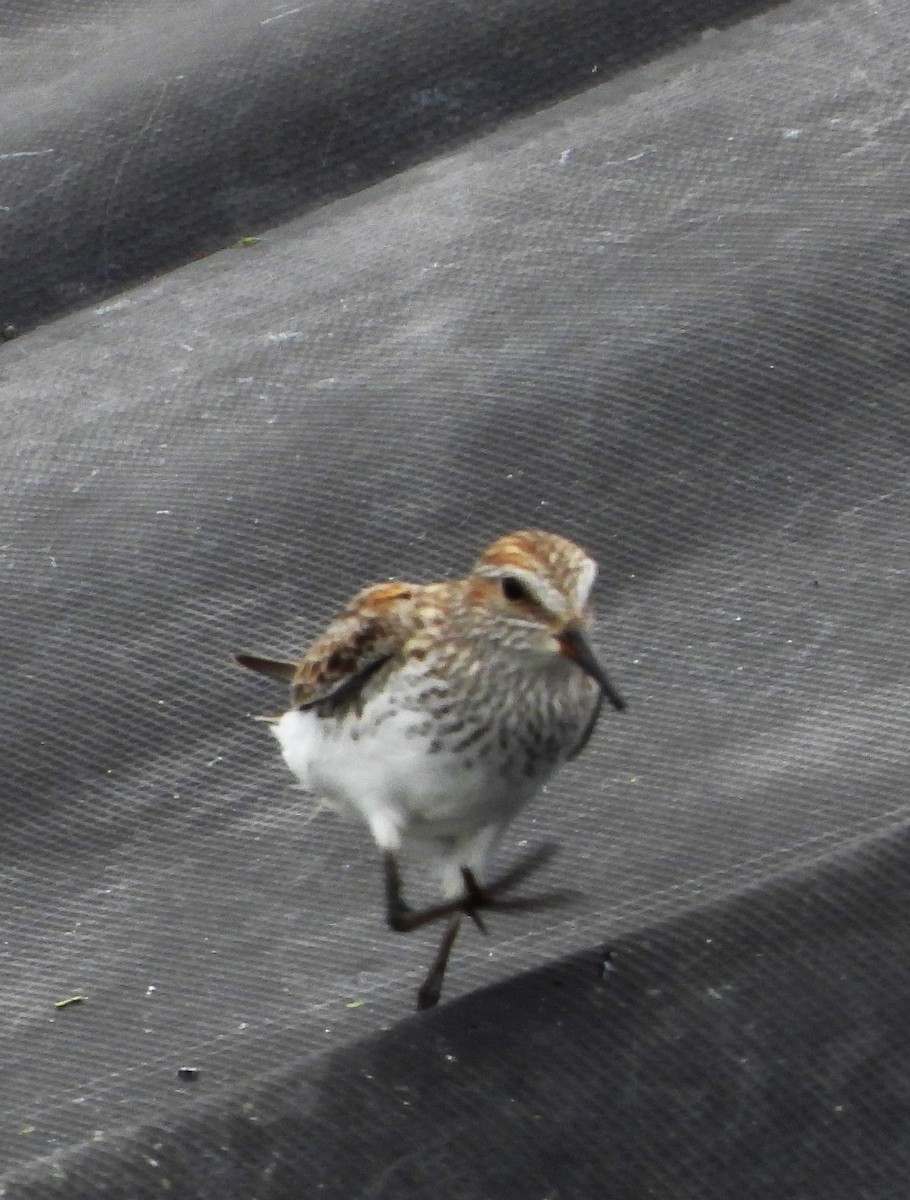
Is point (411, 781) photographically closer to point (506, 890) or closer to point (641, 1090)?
point (506, 890)

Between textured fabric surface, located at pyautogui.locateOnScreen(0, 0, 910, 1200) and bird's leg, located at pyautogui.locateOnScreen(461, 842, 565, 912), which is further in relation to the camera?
bird's leg, located at pyautogui.locateOnScreen(461, 842, 565, 912)

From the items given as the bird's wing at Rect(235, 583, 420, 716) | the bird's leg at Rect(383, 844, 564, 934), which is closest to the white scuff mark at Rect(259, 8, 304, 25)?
the bird's wing at Rect(235, 583, 420, 716)

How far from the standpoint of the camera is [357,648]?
351 cm

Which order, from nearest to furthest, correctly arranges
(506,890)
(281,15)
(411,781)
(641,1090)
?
1. (641,1090)
2. (411,781)
3. (506,890)
4. (281,15)

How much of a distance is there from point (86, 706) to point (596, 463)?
4.12ft

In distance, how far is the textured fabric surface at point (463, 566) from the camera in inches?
123

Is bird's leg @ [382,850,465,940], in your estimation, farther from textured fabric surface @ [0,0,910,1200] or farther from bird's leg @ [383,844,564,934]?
textured fabric surface @ [0,0,910,1200]

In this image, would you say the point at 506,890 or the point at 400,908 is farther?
the point at 506,890

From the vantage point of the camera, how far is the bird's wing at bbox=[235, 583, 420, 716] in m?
3.49

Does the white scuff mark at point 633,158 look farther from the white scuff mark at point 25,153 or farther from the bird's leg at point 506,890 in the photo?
the bird's leg at point 506,890

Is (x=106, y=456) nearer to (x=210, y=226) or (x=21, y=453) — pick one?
(x=21, y=453)

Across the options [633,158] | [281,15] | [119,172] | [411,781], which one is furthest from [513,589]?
[281,15]

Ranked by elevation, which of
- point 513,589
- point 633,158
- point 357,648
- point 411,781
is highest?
point 513,589

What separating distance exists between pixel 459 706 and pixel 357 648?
10.9 inches
